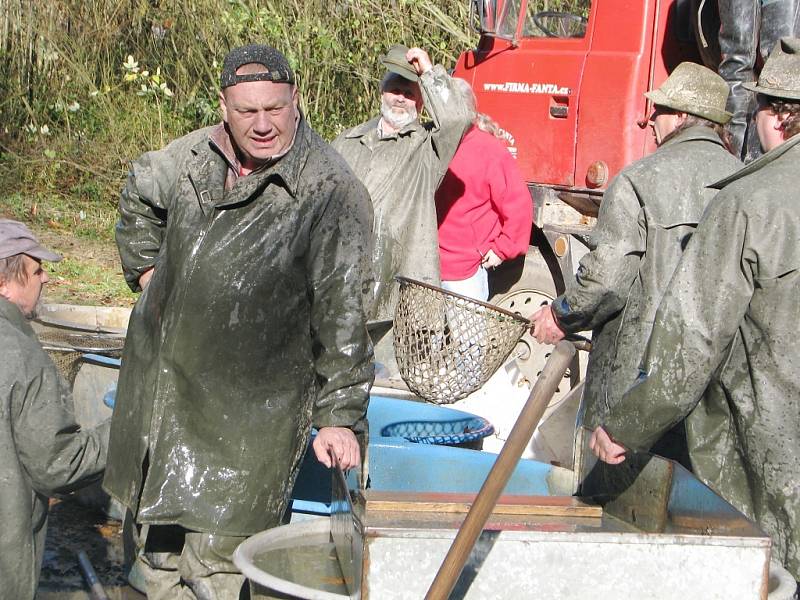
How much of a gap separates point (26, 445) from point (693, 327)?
1915 millimetres

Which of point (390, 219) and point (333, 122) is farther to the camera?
point (333, 122)

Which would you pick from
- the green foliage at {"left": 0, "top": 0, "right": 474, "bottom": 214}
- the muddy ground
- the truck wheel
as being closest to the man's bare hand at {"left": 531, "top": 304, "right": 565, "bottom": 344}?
the muddy ground

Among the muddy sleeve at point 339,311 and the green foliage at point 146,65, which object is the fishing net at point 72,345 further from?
the green foliage at point 146,65

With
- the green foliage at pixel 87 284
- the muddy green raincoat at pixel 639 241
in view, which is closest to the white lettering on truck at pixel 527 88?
the muddy green raincoat at pixel 639 241

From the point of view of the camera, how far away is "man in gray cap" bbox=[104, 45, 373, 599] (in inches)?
132

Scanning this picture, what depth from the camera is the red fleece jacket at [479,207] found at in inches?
269

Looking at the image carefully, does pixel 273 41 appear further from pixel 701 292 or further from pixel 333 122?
pixel 701 292

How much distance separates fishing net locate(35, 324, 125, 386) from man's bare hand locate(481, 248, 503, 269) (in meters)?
2.24

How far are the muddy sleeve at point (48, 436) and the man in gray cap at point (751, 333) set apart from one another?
155 centimetres

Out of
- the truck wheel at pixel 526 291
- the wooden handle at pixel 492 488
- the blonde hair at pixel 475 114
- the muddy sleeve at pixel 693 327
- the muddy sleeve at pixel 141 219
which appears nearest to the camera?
the wooden handle at pixel 492 488

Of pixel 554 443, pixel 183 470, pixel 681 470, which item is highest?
pixel 681 470

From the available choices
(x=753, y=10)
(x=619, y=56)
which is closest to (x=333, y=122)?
(x=619, y=56)

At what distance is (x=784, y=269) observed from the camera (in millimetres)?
3002

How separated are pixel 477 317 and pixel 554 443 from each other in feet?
4.37
